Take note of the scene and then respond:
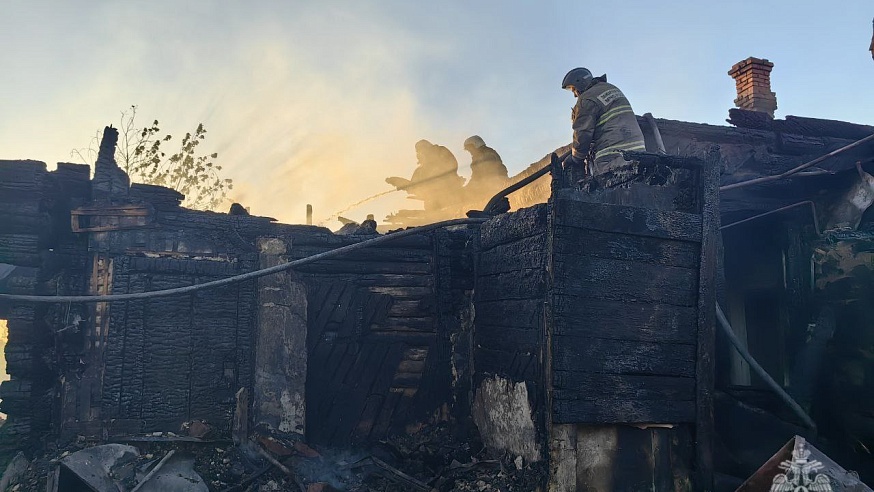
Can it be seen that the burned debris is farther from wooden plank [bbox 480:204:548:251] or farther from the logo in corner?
the logo in corner

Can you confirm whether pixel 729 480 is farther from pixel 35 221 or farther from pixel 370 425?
pixel 35 221

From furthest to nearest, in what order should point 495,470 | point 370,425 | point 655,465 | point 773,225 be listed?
point 773,225 → point 370,425 → point 495,470 → point 655,465

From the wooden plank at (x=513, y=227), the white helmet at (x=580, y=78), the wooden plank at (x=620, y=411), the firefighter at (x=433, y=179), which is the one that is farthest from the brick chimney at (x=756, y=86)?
the firefighter at (x=433, y=179)

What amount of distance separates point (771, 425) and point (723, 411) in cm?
42

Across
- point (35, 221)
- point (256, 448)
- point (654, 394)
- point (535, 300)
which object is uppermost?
point (35, 221)

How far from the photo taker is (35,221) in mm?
6492

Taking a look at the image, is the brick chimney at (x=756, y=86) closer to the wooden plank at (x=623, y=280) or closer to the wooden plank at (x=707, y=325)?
the wooden plank at (x=707, y=325)

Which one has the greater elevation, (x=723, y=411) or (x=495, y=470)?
(x=723, y=411)

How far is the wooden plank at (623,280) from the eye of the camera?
4930 mm

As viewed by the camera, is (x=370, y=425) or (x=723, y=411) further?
(x=370, y=425)

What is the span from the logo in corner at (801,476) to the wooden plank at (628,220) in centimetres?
209

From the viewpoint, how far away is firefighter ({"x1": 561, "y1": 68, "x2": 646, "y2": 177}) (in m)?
6.57

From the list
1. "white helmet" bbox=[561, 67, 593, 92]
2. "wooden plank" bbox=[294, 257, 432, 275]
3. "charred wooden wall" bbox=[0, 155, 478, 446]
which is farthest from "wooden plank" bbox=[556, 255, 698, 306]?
"white helmet" bbox=[561, 67, 593, 92]

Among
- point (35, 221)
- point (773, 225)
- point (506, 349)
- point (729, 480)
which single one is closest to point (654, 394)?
point (729, 480)
